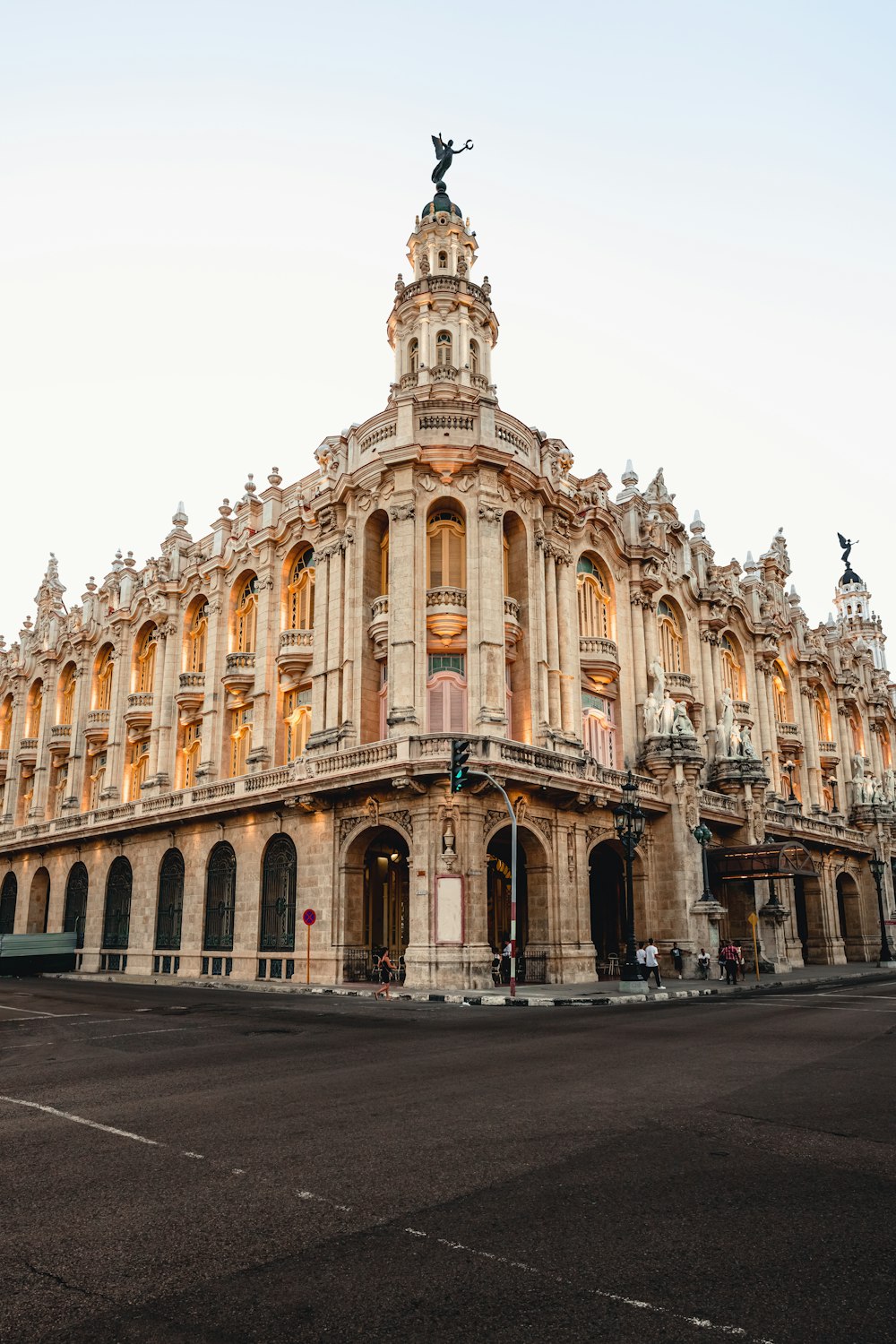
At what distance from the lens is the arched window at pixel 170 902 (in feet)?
126

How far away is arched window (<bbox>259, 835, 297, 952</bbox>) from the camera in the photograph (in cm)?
3275

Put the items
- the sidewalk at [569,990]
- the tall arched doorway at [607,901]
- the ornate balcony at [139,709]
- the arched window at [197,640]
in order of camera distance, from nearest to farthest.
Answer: the sidewalk at [569,990]
the tall arched doorway at [607,901]
the arched window at [197,640]
the ornate balcony at [139,709]

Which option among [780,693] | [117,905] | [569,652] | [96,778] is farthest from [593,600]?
[96,778]

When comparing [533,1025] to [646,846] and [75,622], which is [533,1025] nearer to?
[646,846]

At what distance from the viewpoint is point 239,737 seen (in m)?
41.0

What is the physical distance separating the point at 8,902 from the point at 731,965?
39715mm

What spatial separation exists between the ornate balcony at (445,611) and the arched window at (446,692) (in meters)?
0.75

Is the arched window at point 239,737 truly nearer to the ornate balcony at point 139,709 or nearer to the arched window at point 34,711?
the ornate balcony at point 139,709

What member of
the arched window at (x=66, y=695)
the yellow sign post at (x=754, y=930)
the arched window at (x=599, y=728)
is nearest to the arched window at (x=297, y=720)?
the arched window at (x=599, y=728)

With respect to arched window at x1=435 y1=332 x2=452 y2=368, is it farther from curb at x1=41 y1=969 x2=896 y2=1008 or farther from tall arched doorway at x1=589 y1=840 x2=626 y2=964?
curb at x1=41 y1=969 x2=896 y2=1008

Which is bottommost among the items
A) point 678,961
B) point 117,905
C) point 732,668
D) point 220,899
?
point 678,961

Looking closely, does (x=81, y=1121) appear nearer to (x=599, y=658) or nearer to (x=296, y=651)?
(x=296, y=651)

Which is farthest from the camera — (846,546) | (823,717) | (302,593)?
(846,546)

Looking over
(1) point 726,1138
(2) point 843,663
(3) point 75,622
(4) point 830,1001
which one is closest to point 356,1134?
(1) point 726,1138
